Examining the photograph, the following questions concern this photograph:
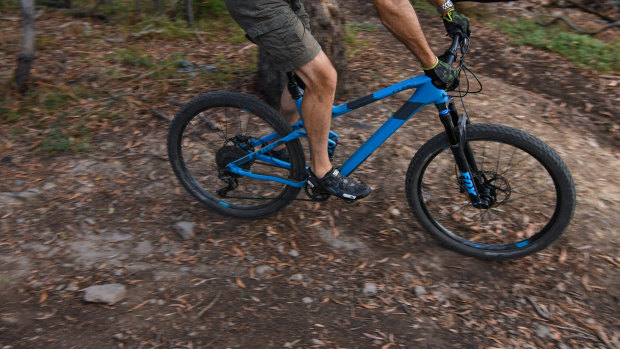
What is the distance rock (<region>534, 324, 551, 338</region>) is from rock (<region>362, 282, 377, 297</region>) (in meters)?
0.89

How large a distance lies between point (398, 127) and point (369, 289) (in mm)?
994

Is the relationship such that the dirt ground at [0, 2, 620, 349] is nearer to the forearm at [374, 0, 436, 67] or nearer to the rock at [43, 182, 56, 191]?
the rock at [43, 182, 56, 191]

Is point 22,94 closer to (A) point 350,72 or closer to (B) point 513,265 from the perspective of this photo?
(A) point 350,72

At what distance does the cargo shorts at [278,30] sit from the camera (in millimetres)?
2629

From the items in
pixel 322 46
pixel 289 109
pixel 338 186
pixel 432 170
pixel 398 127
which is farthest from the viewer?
pixel 322 46

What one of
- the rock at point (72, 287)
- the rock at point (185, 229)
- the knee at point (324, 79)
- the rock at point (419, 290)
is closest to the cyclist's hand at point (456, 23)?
the knee at point (324, 79)

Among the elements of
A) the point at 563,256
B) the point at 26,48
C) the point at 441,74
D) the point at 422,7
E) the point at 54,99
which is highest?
the point at 441,74

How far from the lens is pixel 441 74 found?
258 cm

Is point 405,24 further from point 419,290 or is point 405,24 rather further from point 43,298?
point 43,298

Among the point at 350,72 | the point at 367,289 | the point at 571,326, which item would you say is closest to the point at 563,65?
the point at 350,72

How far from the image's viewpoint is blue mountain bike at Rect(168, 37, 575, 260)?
2.76 meters

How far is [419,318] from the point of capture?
2.71 m

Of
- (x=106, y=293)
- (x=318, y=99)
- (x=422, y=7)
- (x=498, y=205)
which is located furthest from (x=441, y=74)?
(x=422, y=7)

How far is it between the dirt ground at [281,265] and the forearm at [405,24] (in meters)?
1.27
